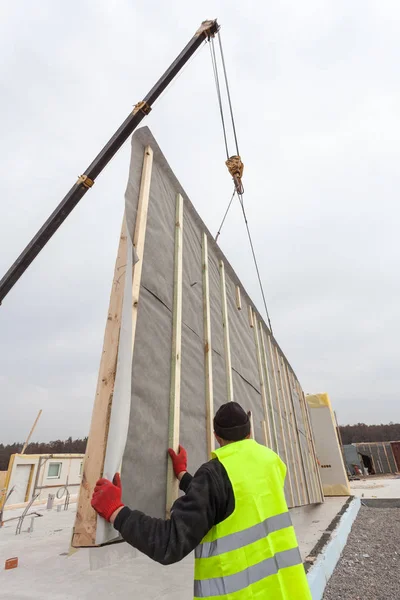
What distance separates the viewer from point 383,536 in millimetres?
6371

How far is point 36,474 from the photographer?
13906 millimetres

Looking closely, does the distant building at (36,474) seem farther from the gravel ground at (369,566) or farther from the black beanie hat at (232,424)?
the black beanie hat at (232,424)

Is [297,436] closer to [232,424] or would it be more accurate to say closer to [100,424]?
[232,424]

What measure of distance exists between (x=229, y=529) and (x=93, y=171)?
4926 millimetres

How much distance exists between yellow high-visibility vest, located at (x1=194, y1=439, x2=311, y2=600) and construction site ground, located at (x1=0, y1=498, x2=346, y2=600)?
65 centimetres

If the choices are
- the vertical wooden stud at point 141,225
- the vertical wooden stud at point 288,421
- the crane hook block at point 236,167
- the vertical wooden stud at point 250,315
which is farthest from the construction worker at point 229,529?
the crane hook block at point 236,167

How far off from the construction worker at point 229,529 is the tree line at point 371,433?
2821 inches

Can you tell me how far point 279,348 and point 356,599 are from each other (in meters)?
4.71

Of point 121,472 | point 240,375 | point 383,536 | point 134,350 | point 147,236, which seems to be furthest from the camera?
point 383,536

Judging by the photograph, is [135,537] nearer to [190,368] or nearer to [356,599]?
[190,368]

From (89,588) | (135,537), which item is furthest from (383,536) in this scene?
(135,537)

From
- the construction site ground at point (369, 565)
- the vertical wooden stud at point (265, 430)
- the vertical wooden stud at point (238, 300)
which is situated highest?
the vertical wooden stud at point (238, 300)

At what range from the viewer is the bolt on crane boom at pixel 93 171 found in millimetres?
4449

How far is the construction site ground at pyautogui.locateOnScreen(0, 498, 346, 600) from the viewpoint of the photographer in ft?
12.2
